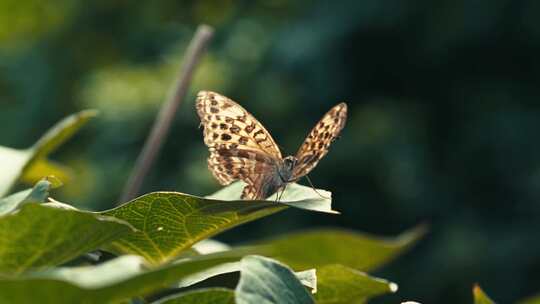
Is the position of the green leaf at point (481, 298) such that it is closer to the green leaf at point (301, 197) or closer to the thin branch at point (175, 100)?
the green leaf at point (301, 197)

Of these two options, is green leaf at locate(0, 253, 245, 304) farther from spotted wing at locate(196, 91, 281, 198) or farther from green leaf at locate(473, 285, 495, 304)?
spotted wing at locate(196, 91, 281, 198)

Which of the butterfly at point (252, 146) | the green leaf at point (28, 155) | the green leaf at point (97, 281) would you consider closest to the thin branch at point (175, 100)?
the butterfly at point (252, 146)

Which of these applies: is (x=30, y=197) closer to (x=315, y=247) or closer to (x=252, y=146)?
(x=315, y=247)

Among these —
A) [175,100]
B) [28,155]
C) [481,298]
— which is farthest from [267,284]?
[175,100]

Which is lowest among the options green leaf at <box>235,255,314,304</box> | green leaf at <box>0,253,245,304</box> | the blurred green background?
the blurred green background

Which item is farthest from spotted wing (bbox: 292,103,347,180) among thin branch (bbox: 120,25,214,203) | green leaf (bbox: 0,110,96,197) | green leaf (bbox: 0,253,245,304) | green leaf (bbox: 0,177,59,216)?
green leaf (bbox: 0,253,245,304)

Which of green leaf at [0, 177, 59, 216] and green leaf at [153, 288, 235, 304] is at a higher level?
green leaf at [0, 177, 59, 216]
